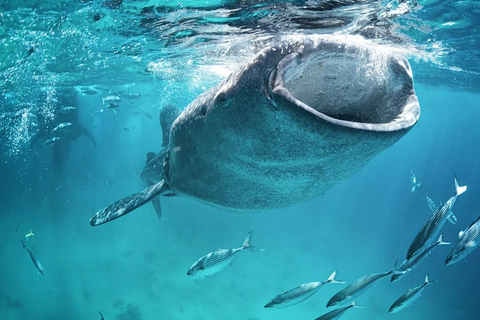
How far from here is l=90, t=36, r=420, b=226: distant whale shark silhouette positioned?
1723 mm

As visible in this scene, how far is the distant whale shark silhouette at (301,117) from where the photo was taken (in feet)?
5.65

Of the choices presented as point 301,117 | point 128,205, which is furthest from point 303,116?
point 128,205

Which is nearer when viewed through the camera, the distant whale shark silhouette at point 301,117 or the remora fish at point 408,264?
the distant whale shark silhouette at point 301,117

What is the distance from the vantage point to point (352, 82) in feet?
7.43

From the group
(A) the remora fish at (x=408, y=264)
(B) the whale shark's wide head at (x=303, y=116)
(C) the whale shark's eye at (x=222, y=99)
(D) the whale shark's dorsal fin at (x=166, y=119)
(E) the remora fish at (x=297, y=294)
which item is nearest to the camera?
(B) the whale shark's wide head at (x=303, y=116)

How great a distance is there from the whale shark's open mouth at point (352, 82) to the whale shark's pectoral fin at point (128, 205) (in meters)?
2.39

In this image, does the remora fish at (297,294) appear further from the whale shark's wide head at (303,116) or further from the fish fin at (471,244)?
the whale shark's wide head at (303,116)

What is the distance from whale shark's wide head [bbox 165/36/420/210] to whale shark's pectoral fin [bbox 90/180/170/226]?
1.27 m

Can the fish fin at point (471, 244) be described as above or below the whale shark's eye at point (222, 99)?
below

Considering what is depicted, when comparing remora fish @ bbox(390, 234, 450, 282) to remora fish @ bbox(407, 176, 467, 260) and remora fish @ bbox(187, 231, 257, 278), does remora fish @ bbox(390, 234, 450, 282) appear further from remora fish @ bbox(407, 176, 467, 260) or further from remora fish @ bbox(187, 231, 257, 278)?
remora fish @ bbox(187, 231, 257, 278)

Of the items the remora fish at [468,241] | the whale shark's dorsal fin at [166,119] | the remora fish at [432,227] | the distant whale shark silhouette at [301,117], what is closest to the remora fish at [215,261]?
the distant whale shark silhouette at [301,117]

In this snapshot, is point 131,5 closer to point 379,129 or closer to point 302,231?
point 379,129

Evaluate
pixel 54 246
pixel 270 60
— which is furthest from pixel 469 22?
pixel 54 246

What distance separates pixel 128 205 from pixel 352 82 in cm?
330
